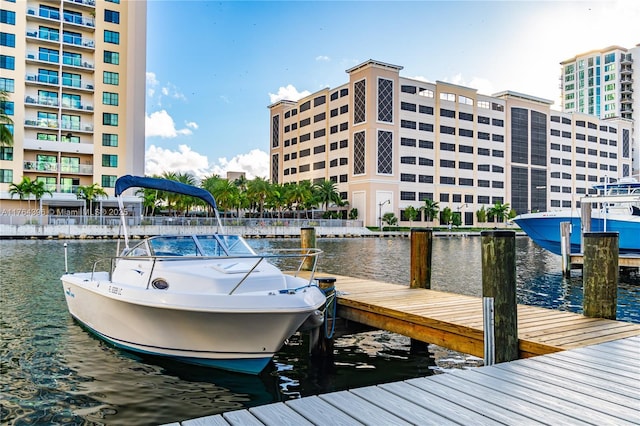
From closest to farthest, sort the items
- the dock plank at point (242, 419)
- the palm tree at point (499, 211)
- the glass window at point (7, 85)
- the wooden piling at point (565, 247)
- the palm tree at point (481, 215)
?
the dock plank at point (242, 419) < the wooden piling at point (565, 247) < the glass window at point (7, 85) < the palm tree at point (499, 211) < the palm tree at point (481, 215)

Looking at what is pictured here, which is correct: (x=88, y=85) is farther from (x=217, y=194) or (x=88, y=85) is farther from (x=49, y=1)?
(x=217, y=194)

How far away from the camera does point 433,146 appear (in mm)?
90938

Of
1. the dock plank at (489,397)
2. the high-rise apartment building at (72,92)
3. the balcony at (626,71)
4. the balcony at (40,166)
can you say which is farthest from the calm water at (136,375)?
the balcony at (626,71)

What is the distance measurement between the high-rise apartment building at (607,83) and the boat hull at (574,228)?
379 feet

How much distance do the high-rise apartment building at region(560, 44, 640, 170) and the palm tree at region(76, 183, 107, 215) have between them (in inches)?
4800

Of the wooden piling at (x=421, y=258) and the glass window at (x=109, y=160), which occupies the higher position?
the glass window at (x=109, y=160)

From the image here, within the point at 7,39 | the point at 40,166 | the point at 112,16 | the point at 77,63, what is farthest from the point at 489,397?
the point at 112,16

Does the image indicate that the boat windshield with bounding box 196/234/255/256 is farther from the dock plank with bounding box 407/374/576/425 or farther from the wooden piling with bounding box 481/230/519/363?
the dock plank with bounding box 407/374/576/425

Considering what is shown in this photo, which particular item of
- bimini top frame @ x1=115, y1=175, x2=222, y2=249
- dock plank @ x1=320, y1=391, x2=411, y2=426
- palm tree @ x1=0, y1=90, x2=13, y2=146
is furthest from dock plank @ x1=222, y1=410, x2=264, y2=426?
palm tree @ x1=0, y1=90, x2=13, y2=146

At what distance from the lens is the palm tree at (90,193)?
56812 millimetres

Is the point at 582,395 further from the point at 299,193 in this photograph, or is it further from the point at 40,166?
the point at 299,193

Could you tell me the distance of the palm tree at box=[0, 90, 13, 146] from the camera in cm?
5150

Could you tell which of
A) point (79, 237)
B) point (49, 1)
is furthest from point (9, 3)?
point (79, 237)

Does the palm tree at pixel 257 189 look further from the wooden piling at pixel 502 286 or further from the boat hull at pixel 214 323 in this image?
the wooden piling at pixel 502 286
